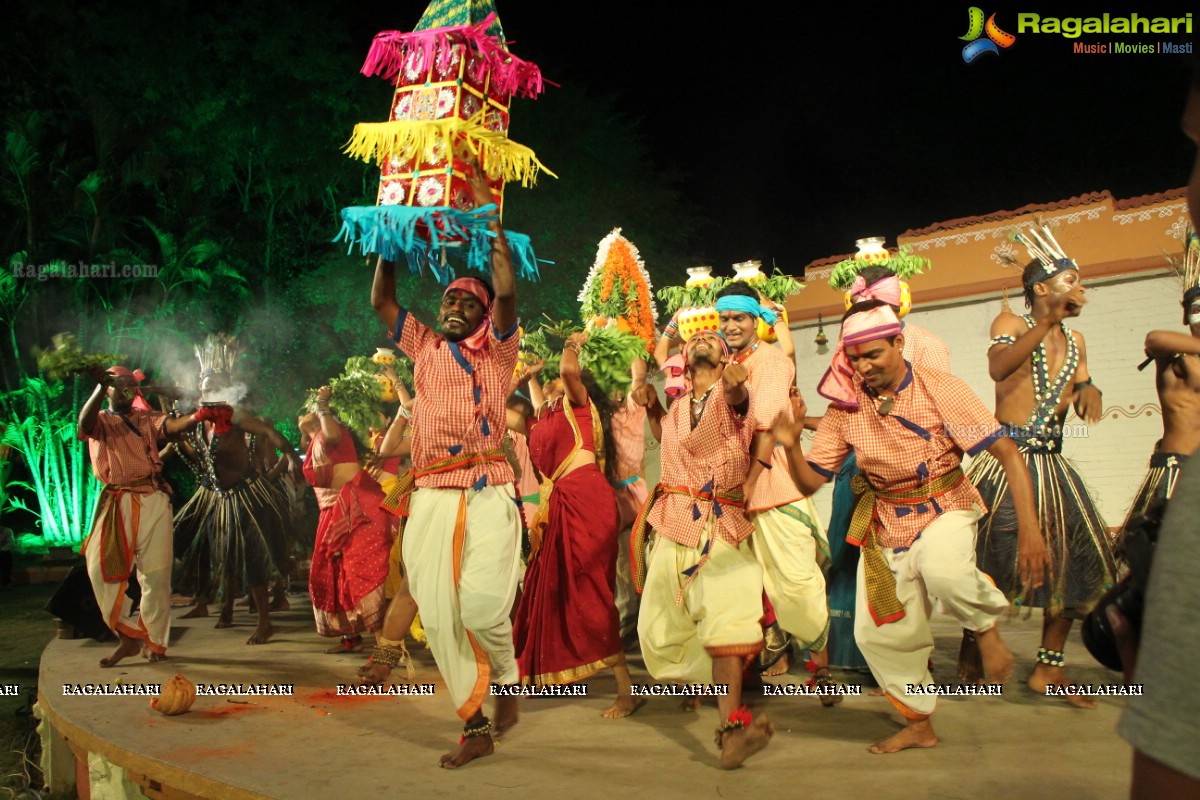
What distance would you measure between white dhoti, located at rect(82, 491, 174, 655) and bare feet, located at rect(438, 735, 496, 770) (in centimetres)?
A: 370

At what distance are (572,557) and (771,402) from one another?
151 cm

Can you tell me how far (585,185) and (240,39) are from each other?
292 inches

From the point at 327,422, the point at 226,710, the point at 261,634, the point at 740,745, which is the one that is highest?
the point at 327,422

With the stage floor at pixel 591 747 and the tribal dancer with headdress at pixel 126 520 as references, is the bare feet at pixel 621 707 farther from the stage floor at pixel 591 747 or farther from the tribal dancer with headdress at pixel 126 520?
the tribal dancer with headdress at pixel 126 520

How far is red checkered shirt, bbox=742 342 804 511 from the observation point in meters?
4.79

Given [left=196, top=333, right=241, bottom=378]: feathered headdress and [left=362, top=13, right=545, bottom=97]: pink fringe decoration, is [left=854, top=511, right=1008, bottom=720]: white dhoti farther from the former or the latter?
[left=196, top=333, right=241, bottom=378]: feathered headdress

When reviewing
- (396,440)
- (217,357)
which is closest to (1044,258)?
(396,440)

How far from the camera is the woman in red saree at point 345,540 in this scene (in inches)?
283

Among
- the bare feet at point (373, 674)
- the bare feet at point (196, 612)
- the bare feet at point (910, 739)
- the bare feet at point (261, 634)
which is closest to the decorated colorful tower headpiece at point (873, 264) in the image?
the bare feet at point (910, 739)

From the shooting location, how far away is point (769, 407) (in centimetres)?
480

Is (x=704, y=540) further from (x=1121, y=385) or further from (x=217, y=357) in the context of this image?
(x=1121, y=385)

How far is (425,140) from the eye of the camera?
4562 millimetres

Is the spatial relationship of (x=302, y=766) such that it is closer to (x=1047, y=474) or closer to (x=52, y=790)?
(x=52, y=790)

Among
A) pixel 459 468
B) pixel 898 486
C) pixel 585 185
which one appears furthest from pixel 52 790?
pixel 585 185
